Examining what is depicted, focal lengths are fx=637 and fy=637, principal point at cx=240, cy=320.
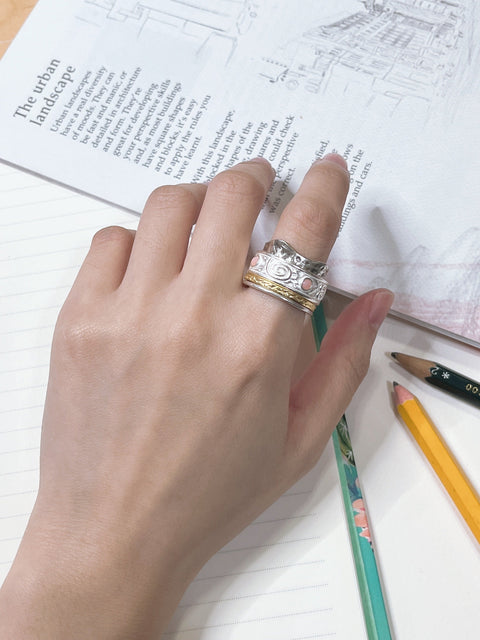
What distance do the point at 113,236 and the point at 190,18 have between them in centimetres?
33

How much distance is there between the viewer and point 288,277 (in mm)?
494

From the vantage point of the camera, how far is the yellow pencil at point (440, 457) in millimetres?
539

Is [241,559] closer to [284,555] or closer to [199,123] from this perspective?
[284,555]

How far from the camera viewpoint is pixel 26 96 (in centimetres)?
72

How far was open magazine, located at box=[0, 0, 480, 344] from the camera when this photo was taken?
61 cm

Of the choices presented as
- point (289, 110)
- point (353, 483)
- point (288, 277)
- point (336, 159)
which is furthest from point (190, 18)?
point (353, 483)

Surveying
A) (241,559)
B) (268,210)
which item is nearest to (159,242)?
(268,210)

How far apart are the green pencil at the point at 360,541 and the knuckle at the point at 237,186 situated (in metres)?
0.22

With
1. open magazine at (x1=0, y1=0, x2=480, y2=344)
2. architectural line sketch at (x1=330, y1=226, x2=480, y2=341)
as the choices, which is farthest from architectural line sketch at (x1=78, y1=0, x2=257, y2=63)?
architectural line sketch at (x1=330, y1=226, x2=480, y2=341)

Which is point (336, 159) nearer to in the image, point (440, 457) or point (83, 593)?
point (440, 457)

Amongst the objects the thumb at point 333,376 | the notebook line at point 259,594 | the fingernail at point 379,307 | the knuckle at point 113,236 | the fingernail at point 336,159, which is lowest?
the notebook line at point 259,594

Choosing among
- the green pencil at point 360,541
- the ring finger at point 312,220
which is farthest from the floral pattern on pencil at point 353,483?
the ring finger at point 312,220

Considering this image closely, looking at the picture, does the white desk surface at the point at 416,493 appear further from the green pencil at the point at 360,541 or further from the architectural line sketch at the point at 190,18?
the architectural line sketch at the point at 190,18

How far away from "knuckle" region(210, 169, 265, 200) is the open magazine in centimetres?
8
